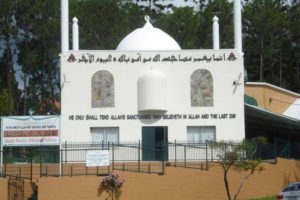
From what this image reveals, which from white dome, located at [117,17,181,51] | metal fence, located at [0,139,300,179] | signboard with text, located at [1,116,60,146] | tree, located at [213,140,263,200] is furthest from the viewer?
white dome, located at [117,17,181,51]

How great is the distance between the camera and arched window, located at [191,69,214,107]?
141ft

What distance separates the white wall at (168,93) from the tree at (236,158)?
5.85m

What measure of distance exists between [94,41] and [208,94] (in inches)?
1046

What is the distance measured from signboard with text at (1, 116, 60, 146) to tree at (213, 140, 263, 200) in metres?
7.97

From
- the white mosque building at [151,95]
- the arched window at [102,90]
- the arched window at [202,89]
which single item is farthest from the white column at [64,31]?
the arched window at [202,89]

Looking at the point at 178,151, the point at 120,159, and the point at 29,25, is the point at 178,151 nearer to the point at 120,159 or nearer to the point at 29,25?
the point at 120,159

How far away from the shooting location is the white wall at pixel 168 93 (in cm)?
4259

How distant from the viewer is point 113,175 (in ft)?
105

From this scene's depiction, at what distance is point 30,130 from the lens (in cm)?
3741

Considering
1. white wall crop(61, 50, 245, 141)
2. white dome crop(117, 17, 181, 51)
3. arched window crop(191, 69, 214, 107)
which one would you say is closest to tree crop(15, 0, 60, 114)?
white dome crop(117, 17, 181, 51)

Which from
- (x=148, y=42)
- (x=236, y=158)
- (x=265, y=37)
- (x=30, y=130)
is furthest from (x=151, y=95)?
(x=265, y=37)

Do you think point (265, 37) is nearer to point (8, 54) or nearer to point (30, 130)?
point (8, 54)

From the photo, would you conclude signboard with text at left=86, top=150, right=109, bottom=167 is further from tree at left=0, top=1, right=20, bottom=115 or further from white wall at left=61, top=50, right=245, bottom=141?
tree at left=0, top=1, right=20, bottom=115

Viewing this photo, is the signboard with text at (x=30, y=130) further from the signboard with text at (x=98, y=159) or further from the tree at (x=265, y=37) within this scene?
the tree at (x=265, y=37)
